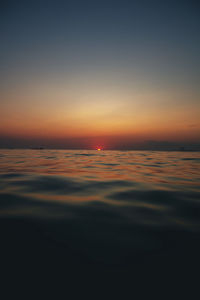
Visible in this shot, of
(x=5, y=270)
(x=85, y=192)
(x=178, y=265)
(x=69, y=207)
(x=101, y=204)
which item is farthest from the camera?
(x=85, y=192)

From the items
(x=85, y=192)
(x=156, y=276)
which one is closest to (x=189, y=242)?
Answer: (x=156, y=276)

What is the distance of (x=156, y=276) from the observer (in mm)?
1416

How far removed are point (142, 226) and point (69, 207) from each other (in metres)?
1.42

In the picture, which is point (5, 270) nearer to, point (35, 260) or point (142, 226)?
point (35, 260)

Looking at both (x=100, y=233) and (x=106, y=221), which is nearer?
(x=100, y=233)

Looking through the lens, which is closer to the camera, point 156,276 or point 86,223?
point 156,276

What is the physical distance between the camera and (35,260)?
5.17ft

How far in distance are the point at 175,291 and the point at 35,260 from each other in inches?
51.7

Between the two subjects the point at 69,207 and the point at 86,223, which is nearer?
the point at 86,223

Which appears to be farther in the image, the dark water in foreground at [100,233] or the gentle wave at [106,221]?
the gentle wave at [106,221]

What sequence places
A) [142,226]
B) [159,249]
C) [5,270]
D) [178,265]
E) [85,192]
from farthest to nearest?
[85,192] → [142,226] → [159,249] → [178,265] → [5,270]

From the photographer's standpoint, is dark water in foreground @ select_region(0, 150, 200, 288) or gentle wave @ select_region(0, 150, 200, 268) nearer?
dark water in foreground @ select_region(0, 150, 200, 288)

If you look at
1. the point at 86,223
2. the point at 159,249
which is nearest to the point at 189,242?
the point at 159,249

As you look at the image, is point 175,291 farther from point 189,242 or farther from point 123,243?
point 189,242
